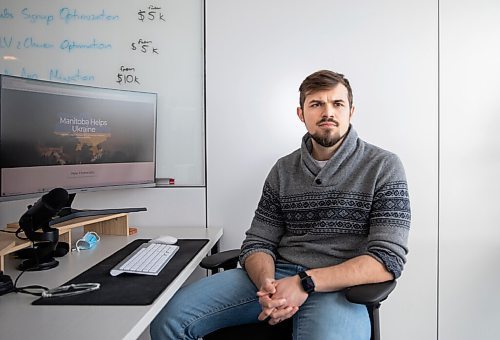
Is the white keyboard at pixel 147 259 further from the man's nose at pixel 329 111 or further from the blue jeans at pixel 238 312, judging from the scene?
the man's nose at pixel 329 111

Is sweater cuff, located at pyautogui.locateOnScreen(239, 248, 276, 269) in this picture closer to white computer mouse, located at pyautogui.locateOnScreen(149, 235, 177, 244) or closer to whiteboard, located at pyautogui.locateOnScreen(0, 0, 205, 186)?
white computer mouse, located at pyautogui.locateOnScreen(149, 235, 177, 244)

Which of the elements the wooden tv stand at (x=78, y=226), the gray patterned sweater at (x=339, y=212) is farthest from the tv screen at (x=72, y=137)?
the gray patterned sweater at (x=339, y=212)

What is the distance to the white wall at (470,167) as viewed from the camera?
2199 mm

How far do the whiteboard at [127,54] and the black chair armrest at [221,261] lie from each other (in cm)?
58

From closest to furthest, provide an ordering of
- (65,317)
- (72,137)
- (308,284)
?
(65,317)
(308,284)
(72,137)

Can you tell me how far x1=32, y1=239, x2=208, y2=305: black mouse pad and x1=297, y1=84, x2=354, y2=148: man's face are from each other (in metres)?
0.64

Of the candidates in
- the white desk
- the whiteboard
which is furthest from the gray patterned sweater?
the whiteboard

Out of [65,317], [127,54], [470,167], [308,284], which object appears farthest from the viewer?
[127,54]

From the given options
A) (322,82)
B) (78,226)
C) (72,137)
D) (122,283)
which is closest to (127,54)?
(72,137)

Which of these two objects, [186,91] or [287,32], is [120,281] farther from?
[287,32]

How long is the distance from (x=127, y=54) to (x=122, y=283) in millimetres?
1326

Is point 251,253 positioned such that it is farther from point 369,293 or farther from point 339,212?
point 369,293

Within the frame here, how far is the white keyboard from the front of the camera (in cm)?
147

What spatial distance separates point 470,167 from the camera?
2.21m
